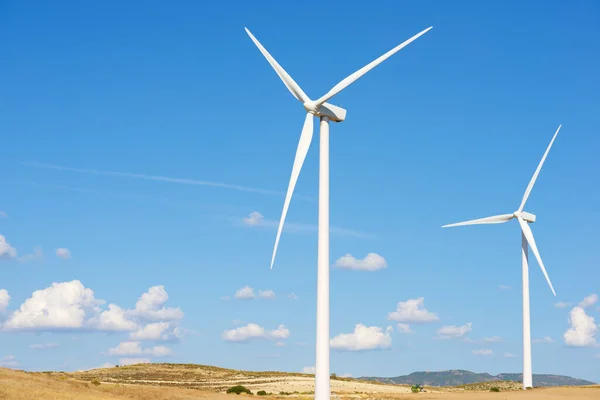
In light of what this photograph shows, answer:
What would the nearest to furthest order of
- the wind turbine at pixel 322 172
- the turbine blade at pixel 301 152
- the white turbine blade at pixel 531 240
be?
the wind turbine at pixel 322 172, the turbine blade at pixel 301 152, the white turbine blade at pixel 531 240

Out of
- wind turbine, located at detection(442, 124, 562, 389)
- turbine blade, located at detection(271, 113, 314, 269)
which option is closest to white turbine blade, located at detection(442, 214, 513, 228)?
wind turbine, located at detection(442, 124, 562, 389)

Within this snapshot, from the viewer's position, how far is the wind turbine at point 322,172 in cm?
5462

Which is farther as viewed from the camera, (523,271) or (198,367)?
(198,367)

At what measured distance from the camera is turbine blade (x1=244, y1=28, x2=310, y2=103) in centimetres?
6147

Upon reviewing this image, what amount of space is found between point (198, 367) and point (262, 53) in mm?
100893

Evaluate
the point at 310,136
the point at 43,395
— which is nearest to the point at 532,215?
the point at 310,136

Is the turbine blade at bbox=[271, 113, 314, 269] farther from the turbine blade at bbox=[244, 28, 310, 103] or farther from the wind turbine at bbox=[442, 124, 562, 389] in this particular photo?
the wind turbine at bbox=[442, 124, 562, 389]

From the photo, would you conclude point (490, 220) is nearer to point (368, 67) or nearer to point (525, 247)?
point (525, 247)

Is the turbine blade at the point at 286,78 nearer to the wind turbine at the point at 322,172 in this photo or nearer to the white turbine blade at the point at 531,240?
the wind turbine at the point at 322,172

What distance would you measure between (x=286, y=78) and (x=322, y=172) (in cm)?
990

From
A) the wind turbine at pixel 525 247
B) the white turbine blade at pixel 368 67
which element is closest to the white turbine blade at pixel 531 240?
the wind turbine at pixel 525 247

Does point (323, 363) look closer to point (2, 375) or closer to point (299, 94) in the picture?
point (299, 94)

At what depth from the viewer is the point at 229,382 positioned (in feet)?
380

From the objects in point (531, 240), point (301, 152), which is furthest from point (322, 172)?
point (531, 240)
